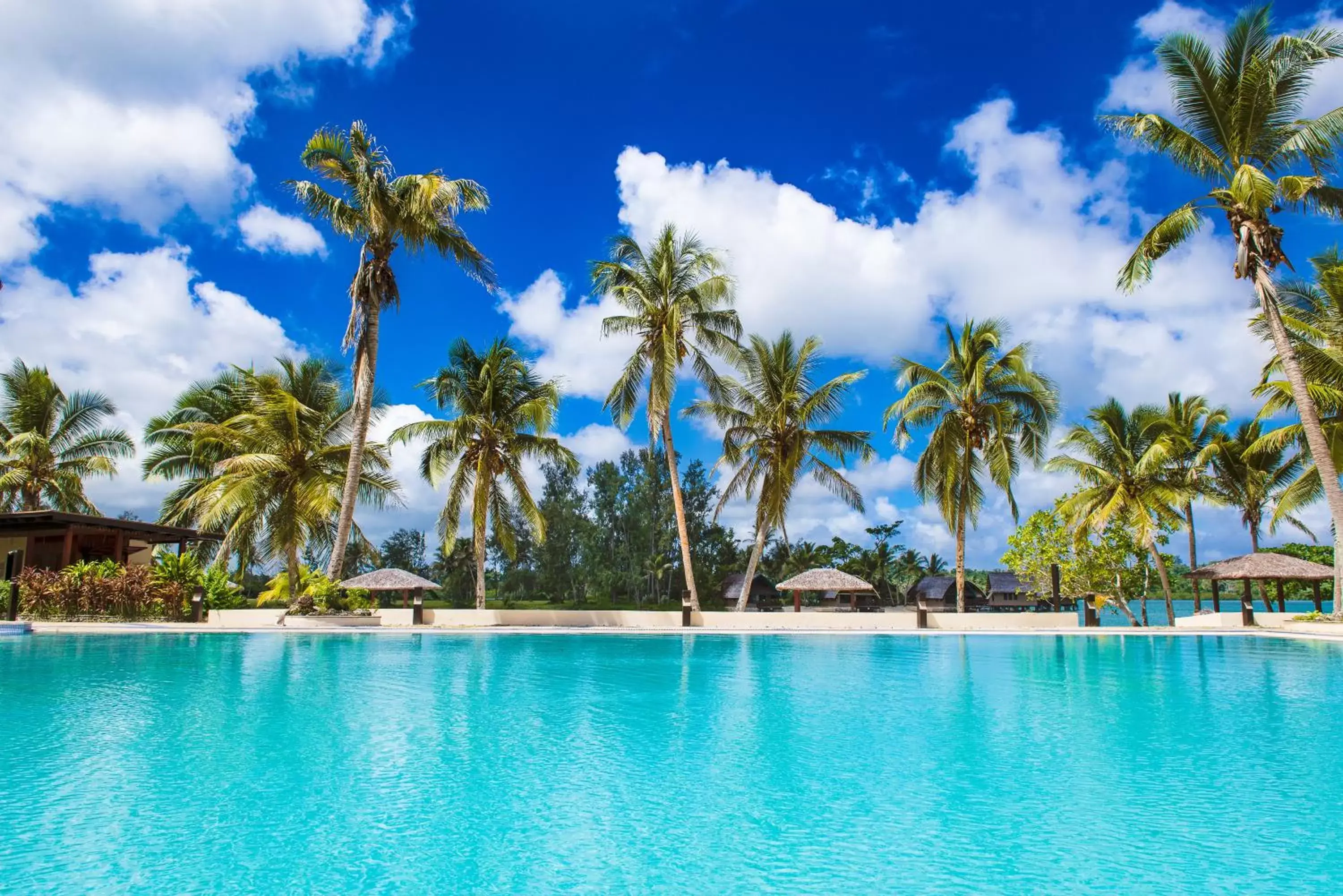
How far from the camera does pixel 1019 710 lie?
32.2 ft

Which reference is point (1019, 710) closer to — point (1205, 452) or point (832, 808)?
point (832, 808)

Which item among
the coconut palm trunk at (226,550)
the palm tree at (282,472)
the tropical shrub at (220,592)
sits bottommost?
the tropical shrub at (220,592)

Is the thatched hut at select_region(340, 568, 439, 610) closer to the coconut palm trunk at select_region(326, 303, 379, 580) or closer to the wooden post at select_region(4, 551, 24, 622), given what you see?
the coconut palm trunk at select_region(326, 303, 379, 580)

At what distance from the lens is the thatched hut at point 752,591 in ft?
157

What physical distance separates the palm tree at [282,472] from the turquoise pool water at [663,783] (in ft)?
32.3

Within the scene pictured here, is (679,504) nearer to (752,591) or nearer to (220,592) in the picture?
(220,592)

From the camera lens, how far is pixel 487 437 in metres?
25.2

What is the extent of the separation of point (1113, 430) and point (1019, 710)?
21.2 metres

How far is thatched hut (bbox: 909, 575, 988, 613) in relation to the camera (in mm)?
48875

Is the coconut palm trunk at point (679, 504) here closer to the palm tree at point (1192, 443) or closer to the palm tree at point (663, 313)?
the palm tree at point (663, 313)

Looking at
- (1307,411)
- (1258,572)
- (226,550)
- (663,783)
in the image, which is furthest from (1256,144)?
(226,550)

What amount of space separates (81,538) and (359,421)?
1224 centimetres

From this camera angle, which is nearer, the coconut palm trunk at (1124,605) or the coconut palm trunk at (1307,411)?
the coconut palm trunk at (1307,411)

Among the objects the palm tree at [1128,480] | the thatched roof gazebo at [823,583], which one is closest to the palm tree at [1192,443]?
the palm tree at [1128,480]
